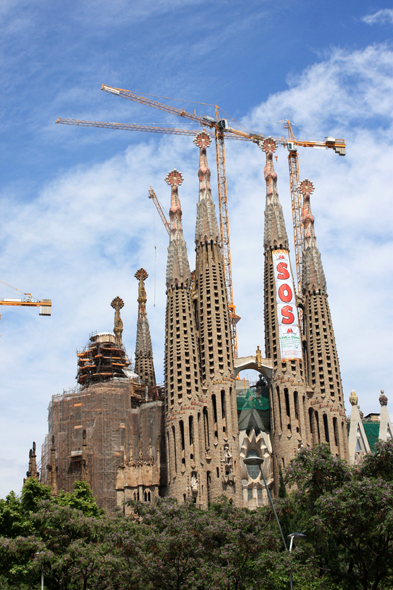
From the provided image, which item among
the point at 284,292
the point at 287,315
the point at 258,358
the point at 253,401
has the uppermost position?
the point at 284,292

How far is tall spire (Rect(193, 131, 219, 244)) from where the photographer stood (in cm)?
8300

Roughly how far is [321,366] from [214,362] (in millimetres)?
11297

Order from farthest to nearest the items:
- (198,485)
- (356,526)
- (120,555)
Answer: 1. (198,485)
2. (120,555)
3. (356,526)

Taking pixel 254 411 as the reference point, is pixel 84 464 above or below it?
below

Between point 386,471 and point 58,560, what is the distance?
16.7 meters

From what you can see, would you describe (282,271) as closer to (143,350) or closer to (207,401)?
(207,401)

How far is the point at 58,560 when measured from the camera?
39062 mm

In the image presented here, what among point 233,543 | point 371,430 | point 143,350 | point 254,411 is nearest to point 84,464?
point 254,411

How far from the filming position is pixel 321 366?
3110 inches

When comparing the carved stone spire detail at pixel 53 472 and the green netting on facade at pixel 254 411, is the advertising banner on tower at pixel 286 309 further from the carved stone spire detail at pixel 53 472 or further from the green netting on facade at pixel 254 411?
the carved stone spire detail at pixel 53 472

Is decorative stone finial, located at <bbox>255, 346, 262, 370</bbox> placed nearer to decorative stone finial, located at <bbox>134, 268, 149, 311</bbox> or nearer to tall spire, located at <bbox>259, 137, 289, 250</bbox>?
tall spire, located at <bbox>259, 137, 289, 250</bbox>

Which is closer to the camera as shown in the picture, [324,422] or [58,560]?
[58,560]

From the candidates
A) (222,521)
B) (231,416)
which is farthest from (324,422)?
(222,521)

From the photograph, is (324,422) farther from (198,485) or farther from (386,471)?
(386,471)
